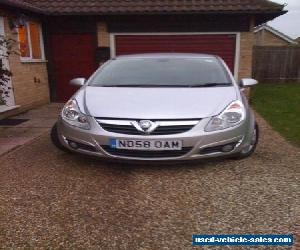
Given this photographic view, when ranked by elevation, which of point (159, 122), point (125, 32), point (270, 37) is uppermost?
point (125, 32)

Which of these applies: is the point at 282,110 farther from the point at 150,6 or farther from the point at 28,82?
the point at 28,82

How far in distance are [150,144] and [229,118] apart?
928 millimetres

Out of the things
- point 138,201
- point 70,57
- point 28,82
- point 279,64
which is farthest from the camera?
point 279,64

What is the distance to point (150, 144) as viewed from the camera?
3.29 metres

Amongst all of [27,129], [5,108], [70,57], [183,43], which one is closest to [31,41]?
[70,57]

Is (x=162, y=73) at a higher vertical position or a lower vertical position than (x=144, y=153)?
higher

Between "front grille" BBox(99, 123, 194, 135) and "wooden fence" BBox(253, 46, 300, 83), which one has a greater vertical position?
"front grille" BBox(99, 123, 194, 135)

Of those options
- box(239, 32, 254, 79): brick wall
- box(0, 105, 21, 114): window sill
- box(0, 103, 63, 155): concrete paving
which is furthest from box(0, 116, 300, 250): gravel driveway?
box(239, 32, 254, 79): brick wall

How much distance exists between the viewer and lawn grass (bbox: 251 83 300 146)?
5.72 meters

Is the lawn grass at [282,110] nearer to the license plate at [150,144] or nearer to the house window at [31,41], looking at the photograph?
the license plate at [150,144]

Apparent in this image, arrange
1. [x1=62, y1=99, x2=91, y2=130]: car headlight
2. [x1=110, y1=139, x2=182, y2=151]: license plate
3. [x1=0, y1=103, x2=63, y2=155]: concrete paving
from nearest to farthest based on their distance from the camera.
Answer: [x1=110, y1=139, x2=182, y2=151]: license plate
[x1=62, y1=99, x2=91, y2=130]: car headlight
[x1=0, y1=103, x2=63, y2=155]: concrete paving

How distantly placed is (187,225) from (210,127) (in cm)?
114

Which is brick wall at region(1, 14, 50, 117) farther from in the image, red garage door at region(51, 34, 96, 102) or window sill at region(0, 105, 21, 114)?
red garage door at region(51, 34, 96, 102)

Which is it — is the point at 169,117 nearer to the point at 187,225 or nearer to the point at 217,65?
the point at 187,225
